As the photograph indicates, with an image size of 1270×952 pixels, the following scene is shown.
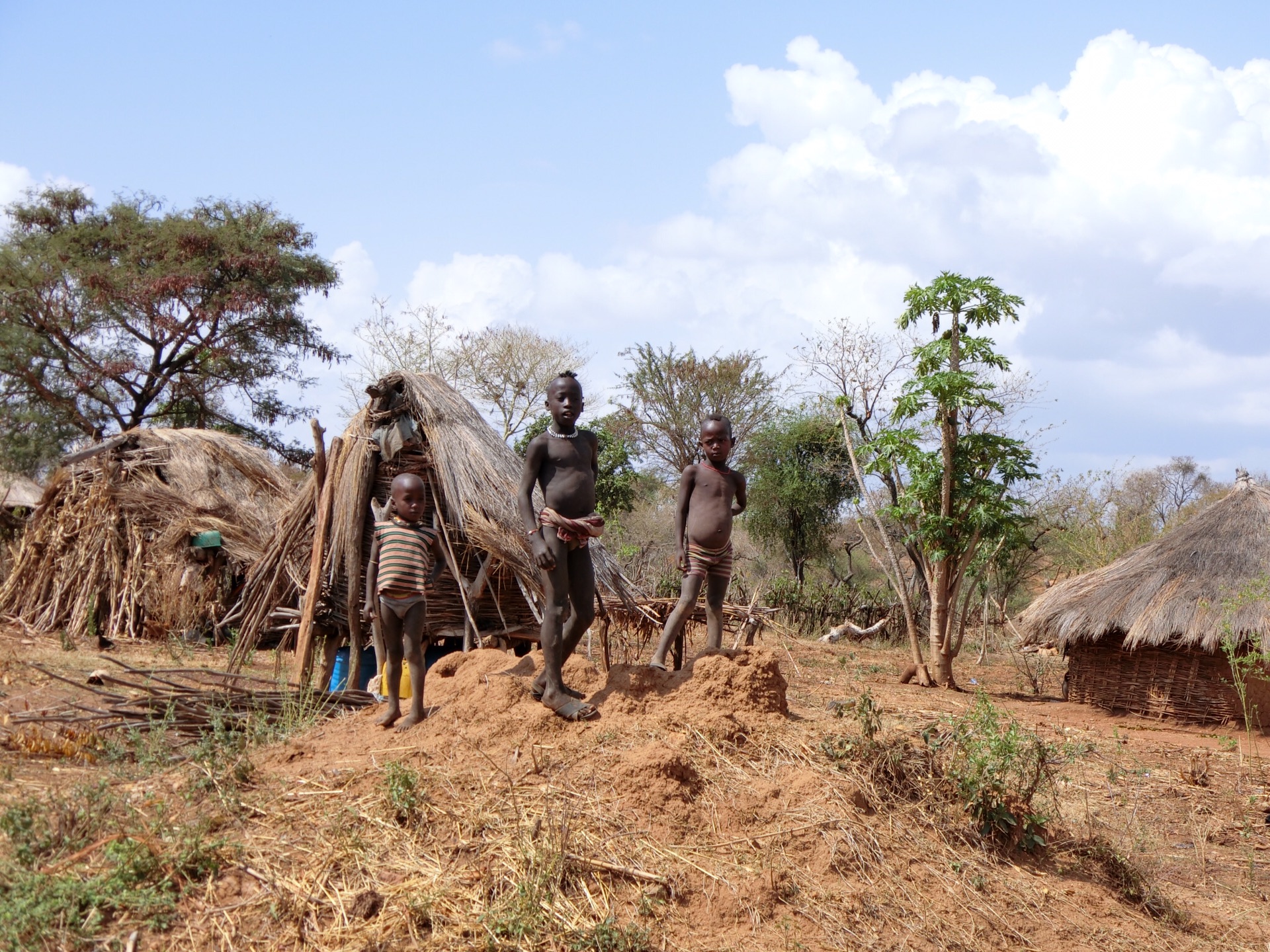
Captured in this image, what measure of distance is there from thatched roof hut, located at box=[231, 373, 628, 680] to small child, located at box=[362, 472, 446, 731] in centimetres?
246

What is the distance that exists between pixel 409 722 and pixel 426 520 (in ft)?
11.0

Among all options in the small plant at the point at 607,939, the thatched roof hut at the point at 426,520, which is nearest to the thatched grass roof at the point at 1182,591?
the thatched roof hut at the point at 426,520

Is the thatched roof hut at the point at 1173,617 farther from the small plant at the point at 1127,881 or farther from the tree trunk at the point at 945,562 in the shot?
the small plant at the point at 1127,881

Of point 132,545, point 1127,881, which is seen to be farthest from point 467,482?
point 132,545

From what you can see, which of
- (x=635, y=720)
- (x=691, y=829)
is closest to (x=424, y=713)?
(x=635, y=720)

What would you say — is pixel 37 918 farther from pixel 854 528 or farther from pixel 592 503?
pixel 854 528

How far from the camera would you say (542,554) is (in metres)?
4.86

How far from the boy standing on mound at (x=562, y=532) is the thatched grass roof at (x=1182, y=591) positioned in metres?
8.47

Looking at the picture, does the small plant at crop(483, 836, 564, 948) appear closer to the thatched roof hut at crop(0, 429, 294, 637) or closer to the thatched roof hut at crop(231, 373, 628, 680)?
the thatched roof hut at crop(231, 373, 628, 680)

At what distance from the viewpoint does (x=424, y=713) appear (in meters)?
5.07

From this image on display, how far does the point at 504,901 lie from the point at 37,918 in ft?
4.77

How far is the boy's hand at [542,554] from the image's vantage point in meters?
4.87

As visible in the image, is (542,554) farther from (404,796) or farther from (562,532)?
(404,796)

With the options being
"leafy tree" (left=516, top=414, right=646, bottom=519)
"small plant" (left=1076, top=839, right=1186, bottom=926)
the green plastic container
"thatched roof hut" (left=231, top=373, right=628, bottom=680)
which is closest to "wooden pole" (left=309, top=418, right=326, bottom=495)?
"thatched roof hut" (left=231, top=373, right=628, bottom=680)
